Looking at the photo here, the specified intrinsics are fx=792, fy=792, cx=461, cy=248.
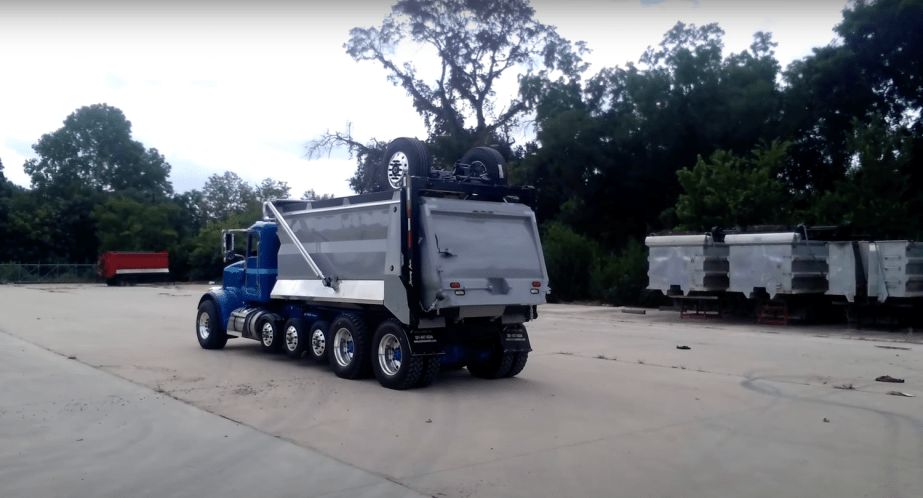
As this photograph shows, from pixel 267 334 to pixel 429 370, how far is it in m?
4.31

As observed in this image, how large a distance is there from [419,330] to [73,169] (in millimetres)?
89838

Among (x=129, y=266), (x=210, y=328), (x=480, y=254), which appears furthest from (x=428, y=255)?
(x=129, y=266)

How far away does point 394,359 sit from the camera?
11.1 metres

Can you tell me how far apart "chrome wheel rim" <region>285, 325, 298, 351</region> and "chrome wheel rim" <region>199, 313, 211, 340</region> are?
9.83ft

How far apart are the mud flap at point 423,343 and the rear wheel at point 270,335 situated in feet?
13.4

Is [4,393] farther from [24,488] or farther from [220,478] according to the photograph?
[220,478]

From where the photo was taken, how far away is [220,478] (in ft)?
21.6

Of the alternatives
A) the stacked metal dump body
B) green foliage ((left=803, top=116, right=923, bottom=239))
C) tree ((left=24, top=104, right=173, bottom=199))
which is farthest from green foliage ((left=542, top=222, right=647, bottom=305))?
tree ((left=24, top=104, right=173, bottom=199))

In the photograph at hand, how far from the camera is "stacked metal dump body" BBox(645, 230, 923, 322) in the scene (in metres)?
19.8

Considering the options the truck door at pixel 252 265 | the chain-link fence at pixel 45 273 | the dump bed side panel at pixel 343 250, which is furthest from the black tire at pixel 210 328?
the chain-link fence at pixel 45 273

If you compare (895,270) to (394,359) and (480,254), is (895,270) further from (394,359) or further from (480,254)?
(394,359)

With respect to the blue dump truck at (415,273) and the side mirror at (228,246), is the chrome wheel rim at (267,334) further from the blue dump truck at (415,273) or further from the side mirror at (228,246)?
the side mirror at (228,246)

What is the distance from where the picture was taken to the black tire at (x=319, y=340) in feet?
41.0

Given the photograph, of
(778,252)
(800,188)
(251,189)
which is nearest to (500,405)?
(778,252)
